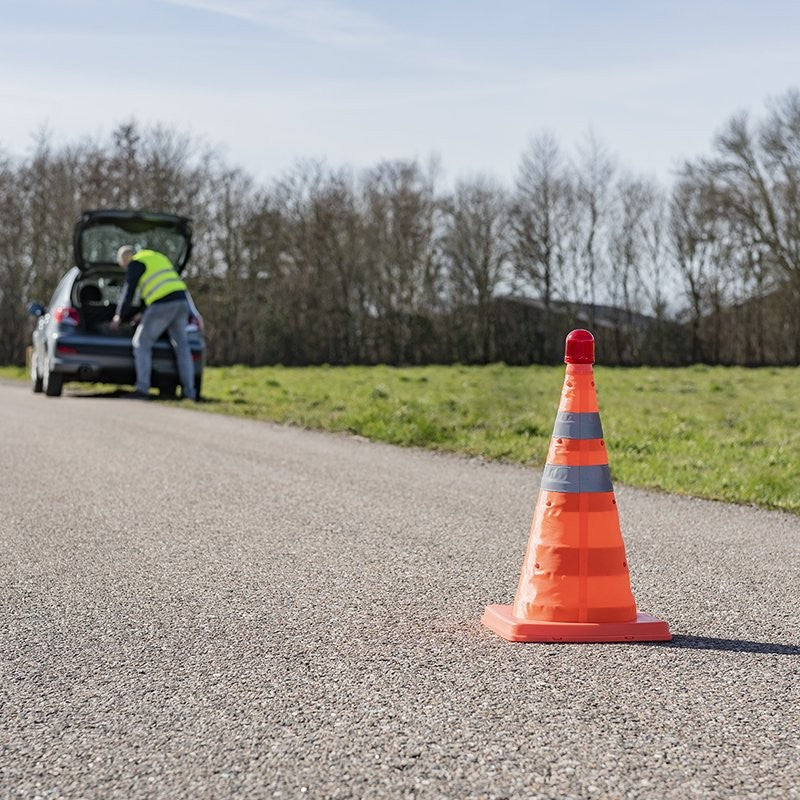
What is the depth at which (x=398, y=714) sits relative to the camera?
10.6ft

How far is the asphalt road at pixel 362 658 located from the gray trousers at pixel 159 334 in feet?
28.6

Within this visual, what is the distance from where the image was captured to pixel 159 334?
1645cm

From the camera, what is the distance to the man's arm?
631 inches

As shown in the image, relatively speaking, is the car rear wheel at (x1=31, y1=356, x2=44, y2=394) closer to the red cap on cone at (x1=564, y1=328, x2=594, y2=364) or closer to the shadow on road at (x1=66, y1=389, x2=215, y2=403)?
the shadow on road at (x1=66, y1=389, x2=215, y2=403)

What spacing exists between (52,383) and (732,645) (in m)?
14.1

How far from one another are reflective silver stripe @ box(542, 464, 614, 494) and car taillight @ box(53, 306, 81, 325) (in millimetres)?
13194

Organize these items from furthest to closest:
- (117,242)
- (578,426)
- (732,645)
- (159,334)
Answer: (117,242), (159,334), (578,426), (732,645)

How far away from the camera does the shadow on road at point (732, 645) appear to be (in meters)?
3.94

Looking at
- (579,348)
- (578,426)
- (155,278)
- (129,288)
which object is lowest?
(578,426)

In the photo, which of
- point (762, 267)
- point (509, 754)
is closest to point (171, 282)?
point (509, 754)

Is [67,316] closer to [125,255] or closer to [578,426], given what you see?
[125,255]

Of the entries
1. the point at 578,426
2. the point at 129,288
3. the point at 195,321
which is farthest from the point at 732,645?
the point at 195,321

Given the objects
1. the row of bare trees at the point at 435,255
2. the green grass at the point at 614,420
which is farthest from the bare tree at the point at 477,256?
the green grass at the point at 614,420

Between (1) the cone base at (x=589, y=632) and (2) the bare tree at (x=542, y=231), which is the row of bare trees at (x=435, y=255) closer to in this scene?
(2) the bare tree at (x=542, y=231)
